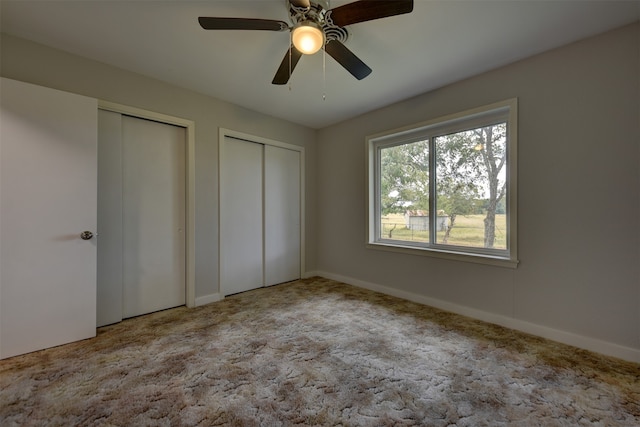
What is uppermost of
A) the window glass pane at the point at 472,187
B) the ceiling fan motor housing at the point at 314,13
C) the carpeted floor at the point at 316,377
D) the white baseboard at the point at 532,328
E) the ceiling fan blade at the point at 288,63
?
the ceiling fan motor housing at the point at 314,13

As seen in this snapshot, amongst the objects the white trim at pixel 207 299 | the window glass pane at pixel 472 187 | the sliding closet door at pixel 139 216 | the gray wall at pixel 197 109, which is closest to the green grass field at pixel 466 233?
the window glass pane at pixel 472 187

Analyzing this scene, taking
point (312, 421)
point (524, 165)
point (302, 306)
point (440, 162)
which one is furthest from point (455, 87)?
point (312, 421)

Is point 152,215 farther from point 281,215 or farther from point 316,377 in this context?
point 316,377

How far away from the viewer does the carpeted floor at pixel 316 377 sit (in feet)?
4.73

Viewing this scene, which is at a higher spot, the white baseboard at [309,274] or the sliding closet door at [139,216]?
the sliding closet door at [139,216]

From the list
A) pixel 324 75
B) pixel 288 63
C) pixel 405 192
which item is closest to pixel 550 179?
pixel 405 192

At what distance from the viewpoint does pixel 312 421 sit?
140cm

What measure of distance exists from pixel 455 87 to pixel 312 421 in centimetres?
325

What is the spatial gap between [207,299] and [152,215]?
1.15 meters

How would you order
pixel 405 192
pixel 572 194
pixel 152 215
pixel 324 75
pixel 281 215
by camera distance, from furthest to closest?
pixel 281 215 < pixel 405 192 < pixel 152 215 < pixel 324 75 < pixel 572 194

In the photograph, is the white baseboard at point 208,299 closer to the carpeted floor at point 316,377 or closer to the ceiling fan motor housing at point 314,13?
the carpeted floor at point 316,377

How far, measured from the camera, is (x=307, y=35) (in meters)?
1.64

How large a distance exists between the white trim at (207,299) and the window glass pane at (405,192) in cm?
230

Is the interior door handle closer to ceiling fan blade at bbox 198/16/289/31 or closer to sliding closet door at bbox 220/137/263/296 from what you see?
sliding closet door at bbox 220/137/263/296
